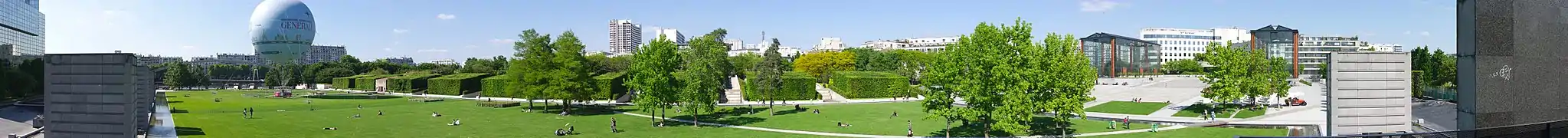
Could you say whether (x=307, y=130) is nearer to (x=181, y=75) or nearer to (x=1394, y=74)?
(x=1394, y=74)

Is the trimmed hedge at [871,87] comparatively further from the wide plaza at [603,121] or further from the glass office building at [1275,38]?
the glass office building at [1275,38]

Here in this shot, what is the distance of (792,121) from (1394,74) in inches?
922

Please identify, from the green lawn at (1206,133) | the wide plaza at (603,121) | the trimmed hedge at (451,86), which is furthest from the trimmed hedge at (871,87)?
the trimmed hedge at (451,86)

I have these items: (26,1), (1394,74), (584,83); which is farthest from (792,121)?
(26,1)

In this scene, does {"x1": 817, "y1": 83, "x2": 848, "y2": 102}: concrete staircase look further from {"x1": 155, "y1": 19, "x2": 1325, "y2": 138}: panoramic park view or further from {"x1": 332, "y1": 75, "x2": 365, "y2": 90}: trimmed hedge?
{"x1": 332, "y1": 75, "x2": 365, "y2": 90}: trimmed hedge

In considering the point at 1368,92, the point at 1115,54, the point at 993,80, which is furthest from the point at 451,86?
the point at 1115,54

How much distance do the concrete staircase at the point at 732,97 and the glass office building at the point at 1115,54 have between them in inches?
2387

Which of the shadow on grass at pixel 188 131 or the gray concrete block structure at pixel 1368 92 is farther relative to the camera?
the shadow on grass at pixel 188 131

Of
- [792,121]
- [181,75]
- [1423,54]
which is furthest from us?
[181,75]

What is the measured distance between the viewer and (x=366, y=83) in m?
75.5

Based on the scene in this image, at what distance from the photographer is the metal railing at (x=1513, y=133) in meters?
11.8

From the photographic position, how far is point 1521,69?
1403cm

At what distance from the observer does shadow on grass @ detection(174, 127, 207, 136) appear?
2788cm

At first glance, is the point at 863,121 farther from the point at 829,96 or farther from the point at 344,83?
the point at 344,83
